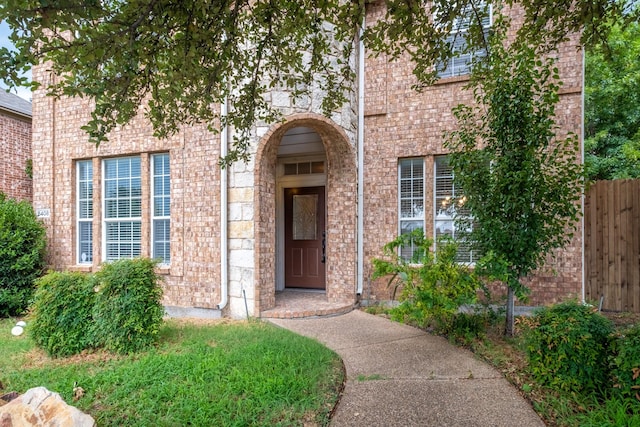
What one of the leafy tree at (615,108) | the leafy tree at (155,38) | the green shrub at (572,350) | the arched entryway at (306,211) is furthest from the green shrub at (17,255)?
the leafy tree at (615,108)

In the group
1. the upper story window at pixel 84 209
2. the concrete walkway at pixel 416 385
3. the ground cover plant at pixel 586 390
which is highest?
the upper story window at pixel 84 209

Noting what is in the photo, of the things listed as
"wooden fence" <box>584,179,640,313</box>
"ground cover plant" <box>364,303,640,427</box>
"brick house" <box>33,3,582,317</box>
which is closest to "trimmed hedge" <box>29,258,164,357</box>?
"brick house" <box>33,3,582,317</box>

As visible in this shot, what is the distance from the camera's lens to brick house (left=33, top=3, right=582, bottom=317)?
5.58m

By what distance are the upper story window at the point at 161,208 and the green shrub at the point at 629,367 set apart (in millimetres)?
6124

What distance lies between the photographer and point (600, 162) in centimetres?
1018

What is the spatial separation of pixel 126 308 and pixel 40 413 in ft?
5.92

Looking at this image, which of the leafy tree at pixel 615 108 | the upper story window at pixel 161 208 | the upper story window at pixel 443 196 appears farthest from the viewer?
the leafy tree at pixel 615 108

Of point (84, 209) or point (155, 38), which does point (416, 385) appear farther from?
point (84, 209)

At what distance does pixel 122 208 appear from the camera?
262 inches

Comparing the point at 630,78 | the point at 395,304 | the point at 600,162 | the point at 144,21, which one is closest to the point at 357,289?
the point at 395,304

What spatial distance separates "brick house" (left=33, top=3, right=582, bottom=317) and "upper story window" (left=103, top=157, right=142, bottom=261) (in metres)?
0.02

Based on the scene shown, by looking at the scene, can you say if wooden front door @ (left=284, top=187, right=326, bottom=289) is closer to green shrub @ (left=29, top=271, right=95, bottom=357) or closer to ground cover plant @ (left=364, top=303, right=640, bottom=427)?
green shrub @ (left=29, top=271, right=95, bottom=357)

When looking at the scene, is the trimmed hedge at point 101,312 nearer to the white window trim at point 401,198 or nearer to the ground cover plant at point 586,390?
the ground cover plant at point 586,390

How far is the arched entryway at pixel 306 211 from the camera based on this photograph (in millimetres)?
5605
